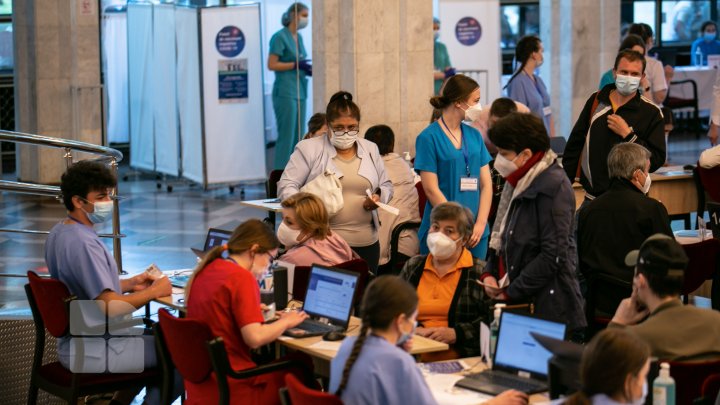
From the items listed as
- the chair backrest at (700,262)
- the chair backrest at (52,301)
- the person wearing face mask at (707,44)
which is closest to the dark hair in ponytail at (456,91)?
the chair backrest at (700,262)

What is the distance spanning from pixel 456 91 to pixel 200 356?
237cm

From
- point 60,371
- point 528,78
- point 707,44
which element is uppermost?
point 707,44

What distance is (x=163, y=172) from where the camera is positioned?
48.1ft

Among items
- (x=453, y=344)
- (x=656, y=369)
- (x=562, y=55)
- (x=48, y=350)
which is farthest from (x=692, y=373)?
(x=562, y=55)

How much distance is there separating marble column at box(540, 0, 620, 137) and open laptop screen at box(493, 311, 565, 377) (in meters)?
9.98

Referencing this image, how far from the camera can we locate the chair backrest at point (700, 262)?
264 inches

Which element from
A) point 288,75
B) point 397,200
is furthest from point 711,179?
point 288,75

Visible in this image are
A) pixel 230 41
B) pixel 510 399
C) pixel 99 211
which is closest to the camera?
pixel 510 399

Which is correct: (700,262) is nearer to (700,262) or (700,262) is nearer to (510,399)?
(700,262)

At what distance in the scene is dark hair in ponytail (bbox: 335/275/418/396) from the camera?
404 cm

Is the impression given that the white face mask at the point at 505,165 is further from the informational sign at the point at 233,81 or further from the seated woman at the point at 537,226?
the informational sign at the point at 233,81

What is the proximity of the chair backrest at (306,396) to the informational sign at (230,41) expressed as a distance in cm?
927

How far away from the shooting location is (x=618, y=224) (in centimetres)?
614

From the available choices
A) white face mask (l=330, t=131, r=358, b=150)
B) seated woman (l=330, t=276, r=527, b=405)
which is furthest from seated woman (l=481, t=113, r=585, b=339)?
white face mask (l=330, t=131, r=358, b=150)
